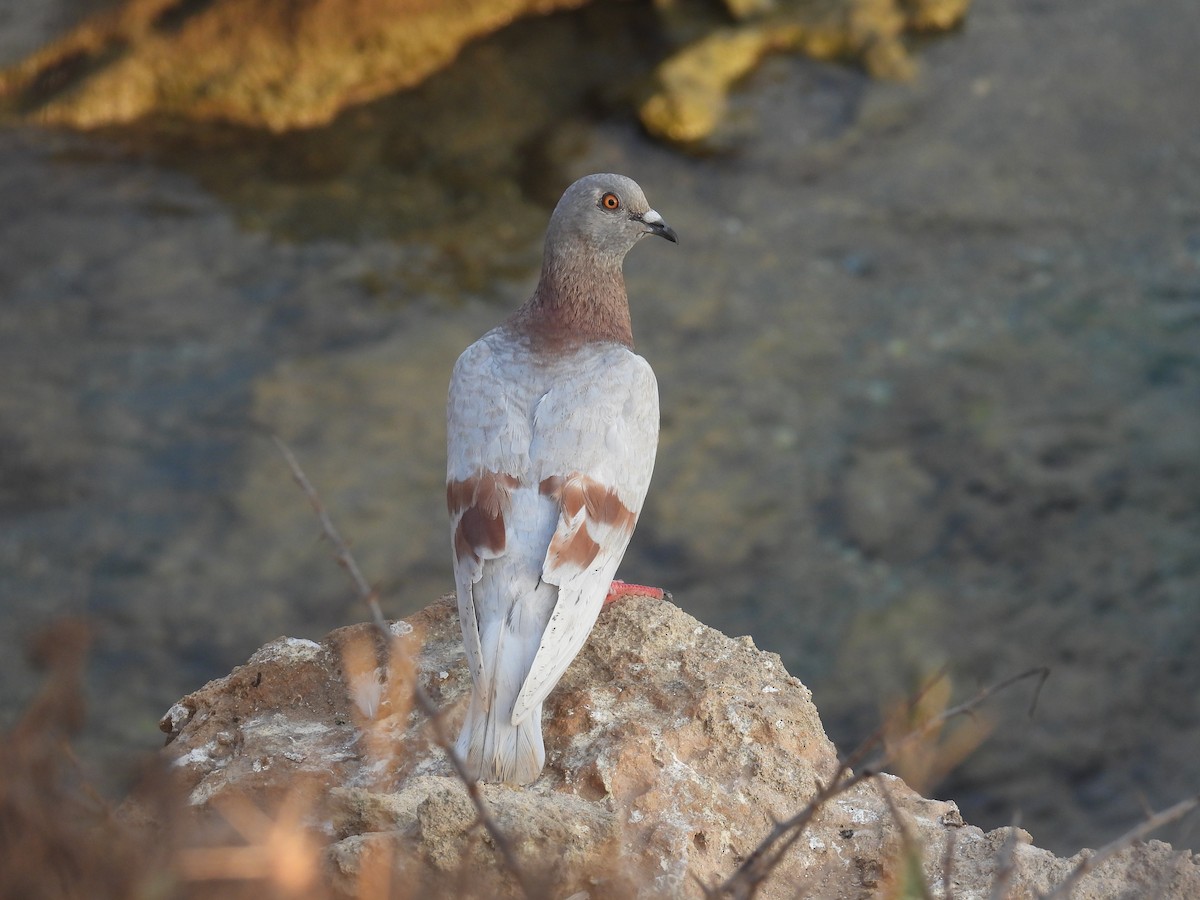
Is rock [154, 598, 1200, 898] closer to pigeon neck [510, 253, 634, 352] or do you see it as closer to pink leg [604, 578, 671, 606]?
pink leg [604, 578, 671, 606]

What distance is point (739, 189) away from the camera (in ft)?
43.1

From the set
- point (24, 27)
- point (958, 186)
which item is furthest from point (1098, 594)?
point (24, 27)

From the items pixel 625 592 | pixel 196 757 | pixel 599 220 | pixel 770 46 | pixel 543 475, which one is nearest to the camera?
pixel 196 757

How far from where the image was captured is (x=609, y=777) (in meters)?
3.86

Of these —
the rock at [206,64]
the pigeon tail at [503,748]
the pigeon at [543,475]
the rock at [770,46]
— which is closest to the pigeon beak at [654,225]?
the pigeon at [543,475]

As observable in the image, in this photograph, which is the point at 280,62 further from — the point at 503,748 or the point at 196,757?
the point at 503,748

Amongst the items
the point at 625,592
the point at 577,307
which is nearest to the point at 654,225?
the point at 577,307

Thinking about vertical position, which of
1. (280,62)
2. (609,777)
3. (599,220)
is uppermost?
(599,220)

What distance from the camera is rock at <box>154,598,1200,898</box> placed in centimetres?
315

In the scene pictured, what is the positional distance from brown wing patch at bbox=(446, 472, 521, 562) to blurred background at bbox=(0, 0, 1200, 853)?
5114mm

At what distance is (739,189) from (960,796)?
637 cm

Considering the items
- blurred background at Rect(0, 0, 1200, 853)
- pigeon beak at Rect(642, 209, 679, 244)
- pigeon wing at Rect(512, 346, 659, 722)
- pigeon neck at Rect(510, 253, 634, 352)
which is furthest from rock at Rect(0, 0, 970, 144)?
pigeon wing at Rect(512, 346, 659, 722)

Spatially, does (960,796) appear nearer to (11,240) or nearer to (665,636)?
(665,636)

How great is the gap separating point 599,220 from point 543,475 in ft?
5.21
